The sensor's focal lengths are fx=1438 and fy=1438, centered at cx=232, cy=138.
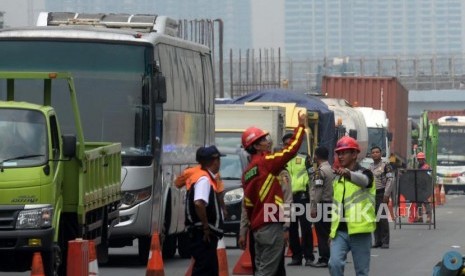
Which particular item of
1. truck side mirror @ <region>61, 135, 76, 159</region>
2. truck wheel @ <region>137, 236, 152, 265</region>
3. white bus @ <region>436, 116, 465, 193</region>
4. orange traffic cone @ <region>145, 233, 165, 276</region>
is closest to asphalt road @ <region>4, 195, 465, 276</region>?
truck wheel @ <region>137, 236, 152, 265</region>

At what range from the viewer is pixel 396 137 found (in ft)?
165

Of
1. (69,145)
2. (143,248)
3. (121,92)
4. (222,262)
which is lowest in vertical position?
(143,248)

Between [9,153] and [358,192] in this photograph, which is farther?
[9,153]

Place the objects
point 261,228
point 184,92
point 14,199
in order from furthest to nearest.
→ point 184,92
point 14,199
point 261,228

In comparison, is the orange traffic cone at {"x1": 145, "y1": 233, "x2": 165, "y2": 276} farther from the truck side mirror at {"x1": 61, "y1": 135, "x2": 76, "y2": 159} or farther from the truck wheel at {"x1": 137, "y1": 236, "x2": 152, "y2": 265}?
the truck wheel at {"x1": 137, "y1": 236, "x2": 152, "y2": 265}

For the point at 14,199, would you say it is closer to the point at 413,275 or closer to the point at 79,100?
the point at 79,100

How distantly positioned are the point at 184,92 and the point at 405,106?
34.5m

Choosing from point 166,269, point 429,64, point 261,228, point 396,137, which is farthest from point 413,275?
point 429,64

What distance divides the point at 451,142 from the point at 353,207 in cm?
4901

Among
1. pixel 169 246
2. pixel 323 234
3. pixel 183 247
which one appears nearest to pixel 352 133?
pixel 183 247

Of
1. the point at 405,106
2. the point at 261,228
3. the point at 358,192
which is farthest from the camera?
the point at 405,106

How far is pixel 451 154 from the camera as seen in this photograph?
61.0 meters

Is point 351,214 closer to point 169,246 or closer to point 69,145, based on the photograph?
point 69,145

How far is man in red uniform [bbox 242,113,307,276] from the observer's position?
1229 centimetres
